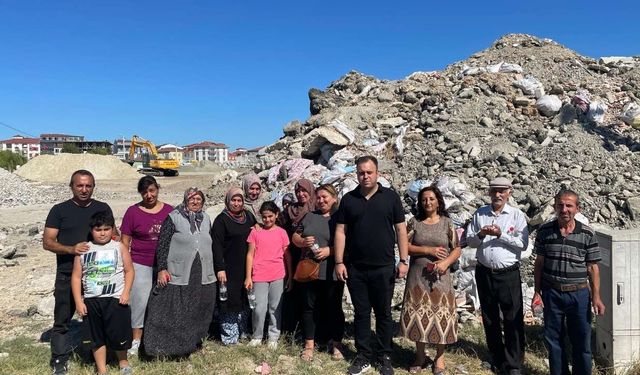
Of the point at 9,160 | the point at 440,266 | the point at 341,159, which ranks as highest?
the point at 9,160

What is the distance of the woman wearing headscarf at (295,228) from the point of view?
4.39 m

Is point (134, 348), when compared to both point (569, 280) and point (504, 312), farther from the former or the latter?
point (569, 280)

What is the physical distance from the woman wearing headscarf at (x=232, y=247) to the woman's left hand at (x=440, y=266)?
1654 millimetres

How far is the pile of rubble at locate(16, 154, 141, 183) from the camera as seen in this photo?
3597 cm

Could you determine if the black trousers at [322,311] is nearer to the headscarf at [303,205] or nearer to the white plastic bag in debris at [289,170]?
the headscarf at [303,205]

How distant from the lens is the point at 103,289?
3775 millimetres

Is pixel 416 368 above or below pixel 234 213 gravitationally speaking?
below

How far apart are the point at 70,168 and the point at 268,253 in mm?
37851

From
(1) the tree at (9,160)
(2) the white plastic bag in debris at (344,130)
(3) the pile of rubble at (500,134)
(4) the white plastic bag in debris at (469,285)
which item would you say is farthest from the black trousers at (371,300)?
(1) the tree at (9,160)

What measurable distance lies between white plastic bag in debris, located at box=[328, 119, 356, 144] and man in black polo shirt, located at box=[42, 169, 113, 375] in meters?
6.61

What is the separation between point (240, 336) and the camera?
15.3 ft

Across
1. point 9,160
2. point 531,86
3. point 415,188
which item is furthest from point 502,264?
point 9,160

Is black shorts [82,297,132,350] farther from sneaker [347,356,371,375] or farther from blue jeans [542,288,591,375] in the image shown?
blue jeans [542,288,591,375]

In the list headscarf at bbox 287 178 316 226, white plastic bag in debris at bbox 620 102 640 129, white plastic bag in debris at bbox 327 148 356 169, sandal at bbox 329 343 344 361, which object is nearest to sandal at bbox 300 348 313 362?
sandal at bbox 329 343 344 361
